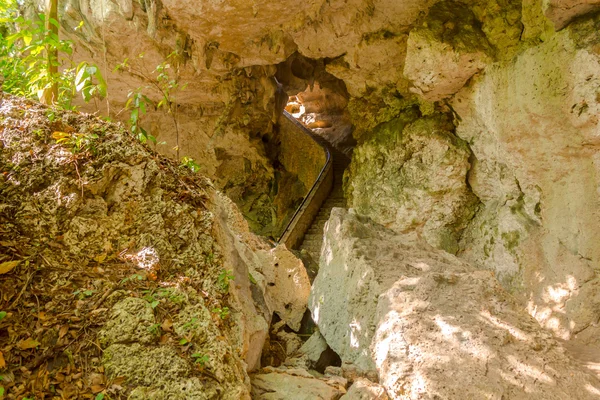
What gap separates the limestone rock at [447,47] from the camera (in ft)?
19.0

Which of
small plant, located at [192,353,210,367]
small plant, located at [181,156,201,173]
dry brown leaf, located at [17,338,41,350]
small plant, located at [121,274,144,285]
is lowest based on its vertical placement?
dry brown leaf, located at [17,338,41,350]

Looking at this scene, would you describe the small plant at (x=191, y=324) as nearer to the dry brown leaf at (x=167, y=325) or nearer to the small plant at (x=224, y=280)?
the dry brown leaf at (x=167, y=325)

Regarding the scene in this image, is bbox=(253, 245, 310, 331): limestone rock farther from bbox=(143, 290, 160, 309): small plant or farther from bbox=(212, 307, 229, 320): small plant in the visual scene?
bbox=(143, 290, 160, 309): small plant

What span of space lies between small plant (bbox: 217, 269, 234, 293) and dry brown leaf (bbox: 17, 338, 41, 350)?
0.86 meters

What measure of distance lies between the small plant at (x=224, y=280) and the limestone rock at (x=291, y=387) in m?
Result: 0.51

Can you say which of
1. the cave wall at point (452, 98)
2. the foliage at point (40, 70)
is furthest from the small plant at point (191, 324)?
the cave wall at point (452, 98)

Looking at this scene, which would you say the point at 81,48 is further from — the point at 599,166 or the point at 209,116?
the point at 599,166

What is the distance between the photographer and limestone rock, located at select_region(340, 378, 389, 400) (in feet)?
6.41

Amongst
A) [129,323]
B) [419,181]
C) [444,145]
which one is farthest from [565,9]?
[129,323]

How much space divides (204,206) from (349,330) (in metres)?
1.19

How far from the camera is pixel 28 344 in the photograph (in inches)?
61.1

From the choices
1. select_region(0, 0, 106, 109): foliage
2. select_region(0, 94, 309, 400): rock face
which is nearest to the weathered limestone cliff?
select_region(0, 94, 309, 400): rock face

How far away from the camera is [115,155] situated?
225 cm

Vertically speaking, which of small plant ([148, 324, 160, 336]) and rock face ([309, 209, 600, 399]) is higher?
rock face ([309, 209, 600, 399])
